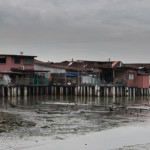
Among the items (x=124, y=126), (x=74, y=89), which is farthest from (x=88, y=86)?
(x=124, y=126)

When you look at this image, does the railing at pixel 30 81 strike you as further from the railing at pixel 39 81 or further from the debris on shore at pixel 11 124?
the debris on shore at pixel 11 124

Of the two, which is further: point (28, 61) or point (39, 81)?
point (28, 61)

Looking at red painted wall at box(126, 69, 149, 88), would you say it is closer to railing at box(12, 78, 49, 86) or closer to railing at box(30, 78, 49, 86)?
railing at box(30, 78, 49, 86)

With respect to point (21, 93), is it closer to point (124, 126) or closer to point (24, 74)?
point (24, 74)

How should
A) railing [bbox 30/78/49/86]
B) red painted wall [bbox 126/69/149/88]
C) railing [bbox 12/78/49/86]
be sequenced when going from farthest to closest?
red painted wall [bbox 126/69/149/88]
railing [bbox 30/78/49/86]
railing [bbox 12/78/49/86]

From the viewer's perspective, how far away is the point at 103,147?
19.0m

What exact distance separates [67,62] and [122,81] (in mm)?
26263

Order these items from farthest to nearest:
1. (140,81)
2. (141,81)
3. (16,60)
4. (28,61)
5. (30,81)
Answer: (140,81), (141,81), (28,61), (16,60), (30,81)

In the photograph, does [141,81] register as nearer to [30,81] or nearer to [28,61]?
[30,81]

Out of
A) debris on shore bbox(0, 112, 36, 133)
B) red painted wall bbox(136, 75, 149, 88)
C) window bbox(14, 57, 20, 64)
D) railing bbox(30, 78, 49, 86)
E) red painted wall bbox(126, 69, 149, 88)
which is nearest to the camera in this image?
debris on shore bbox(0, 112, 36, 133)

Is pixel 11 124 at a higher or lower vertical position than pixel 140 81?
lower

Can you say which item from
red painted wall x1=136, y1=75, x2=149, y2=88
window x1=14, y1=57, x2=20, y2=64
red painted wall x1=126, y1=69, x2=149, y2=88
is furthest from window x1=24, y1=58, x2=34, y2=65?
red painted wall x1=136, y1=75, x2=149, y2=88

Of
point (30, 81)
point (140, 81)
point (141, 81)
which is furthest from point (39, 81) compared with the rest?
→ point (141, 81)

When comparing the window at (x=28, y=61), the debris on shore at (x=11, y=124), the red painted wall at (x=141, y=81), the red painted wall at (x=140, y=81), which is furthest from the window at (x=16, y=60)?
the debris on shore at (x=11, y=124)
